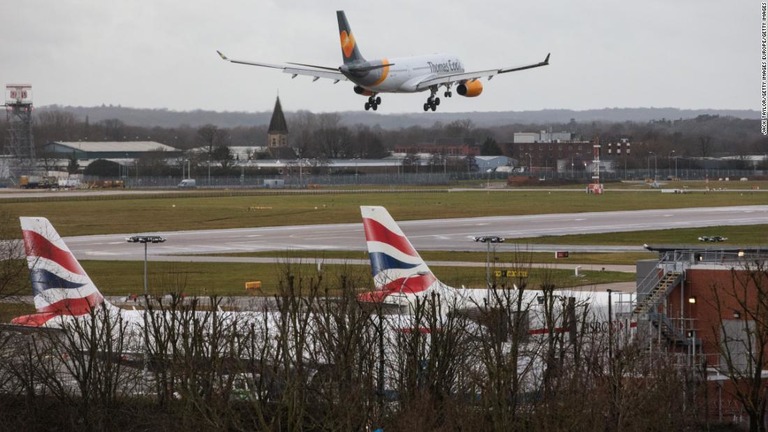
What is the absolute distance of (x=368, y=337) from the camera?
157 ft

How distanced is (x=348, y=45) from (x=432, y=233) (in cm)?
2127

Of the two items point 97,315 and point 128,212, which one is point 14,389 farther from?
point 128,212

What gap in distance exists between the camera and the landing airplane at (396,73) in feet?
425

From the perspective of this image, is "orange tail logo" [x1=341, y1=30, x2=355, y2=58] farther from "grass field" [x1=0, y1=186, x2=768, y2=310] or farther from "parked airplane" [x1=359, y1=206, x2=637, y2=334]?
"parked airplane" [x1=359, y1=206, x2=637, y2=334]

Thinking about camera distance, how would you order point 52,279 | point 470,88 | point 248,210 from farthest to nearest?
point 248,210 < point 470,88 < point 52,279

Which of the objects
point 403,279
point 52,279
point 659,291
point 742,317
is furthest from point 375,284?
point 742,317

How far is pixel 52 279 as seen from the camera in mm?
61219

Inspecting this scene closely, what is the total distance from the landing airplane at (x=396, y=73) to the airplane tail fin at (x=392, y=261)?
Answer: 58472 millimetres

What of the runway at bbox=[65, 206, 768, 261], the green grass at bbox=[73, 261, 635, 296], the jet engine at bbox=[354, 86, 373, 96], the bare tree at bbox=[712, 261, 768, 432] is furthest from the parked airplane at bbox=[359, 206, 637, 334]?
the jet engine at bbox=[354, 86, 373, 96]

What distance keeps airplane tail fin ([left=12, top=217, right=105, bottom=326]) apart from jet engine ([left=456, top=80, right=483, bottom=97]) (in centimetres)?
8050

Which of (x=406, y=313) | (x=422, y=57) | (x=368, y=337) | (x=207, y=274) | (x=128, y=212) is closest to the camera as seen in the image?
(x=368, y=337)

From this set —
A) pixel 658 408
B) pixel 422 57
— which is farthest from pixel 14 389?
pixel 422 57

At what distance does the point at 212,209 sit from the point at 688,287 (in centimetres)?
12741

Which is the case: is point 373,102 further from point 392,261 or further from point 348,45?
point 392,261
